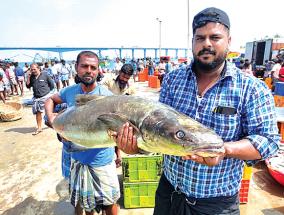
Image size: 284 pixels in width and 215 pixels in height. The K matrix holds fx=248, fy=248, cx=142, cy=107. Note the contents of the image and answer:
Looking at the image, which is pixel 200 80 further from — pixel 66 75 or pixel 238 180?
pixel 66 75

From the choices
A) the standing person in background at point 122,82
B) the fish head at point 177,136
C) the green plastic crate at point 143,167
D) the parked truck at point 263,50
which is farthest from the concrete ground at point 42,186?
the parked truck at point 263,50

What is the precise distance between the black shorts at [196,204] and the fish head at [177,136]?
570 millimetres

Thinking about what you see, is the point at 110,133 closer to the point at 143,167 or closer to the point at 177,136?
the point at 177,136

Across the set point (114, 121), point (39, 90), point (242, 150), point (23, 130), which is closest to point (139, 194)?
point (114, 121)

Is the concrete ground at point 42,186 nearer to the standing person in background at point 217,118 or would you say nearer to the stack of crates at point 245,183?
the stack of crates at point 245,183

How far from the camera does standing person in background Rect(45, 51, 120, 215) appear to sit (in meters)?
3.09

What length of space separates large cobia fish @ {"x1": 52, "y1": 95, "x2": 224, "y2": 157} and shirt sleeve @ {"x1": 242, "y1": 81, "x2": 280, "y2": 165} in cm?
38

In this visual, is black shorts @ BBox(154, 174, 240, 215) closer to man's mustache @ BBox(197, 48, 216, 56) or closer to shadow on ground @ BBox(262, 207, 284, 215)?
man's mustache @ BBox(197, 48, 216, 56)

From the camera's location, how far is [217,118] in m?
1.91

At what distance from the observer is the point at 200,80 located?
212 centimetres

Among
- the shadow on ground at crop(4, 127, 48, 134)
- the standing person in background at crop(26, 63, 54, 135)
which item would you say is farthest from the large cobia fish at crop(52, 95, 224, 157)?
the shadow on ground at crop(4, 127, 48, 134)

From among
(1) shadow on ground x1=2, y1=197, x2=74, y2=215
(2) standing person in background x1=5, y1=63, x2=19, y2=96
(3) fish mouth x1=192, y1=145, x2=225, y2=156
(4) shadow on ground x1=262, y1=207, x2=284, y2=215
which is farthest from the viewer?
(2) standing person in background x1=5, y1=63, x2=19, y2=96

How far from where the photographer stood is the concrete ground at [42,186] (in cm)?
427

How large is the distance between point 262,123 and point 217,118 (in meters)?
0.31
